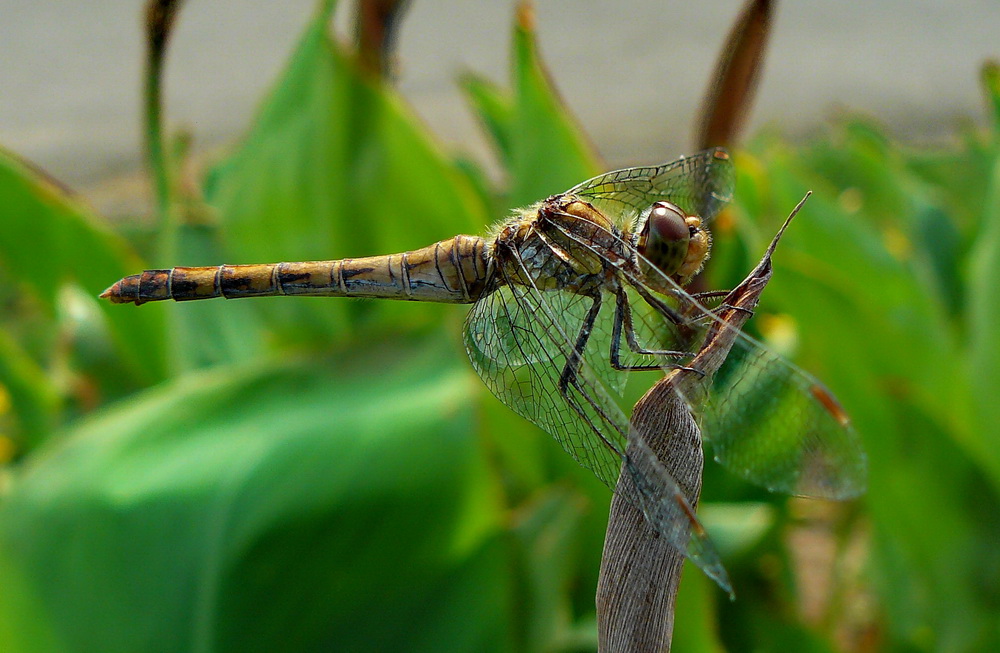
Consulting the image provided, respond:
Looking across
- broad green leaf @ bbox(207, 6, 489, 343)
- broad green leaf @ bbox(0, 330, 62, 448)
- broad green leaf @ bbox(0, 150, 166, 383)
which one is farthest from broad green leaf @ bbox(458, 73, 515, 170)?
broad green leaf @ bbox(0, 330, 62, 448)

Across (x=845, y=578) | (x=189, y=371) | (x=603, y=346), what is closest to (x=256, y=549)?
(x=603, y=346)

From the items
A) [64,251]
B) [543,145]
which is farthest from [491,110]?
[64,251]

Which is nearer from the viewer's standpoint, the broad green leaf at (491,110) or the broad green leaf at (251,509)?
the broad green leaf at (251,509)

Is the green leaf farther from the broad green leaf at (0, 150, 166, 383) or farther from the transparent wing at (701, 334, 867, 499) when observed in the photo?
the broad green leaf at (0, 150, 166, 383)

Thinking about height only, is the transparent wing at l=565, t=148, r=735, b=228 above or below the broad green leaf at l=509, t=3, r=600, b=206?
below

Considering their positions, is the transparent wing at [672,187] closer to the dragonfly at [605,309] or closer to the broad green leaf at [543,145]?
the dragonfly at [605,309]

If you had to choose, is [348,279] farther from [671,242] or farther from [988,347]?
[988,347]

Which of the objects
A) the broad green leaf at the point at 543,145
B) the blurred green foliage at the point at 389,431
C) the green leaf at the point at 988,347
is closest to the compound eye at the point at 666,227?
the blurred green foliage at the point at 389,431
